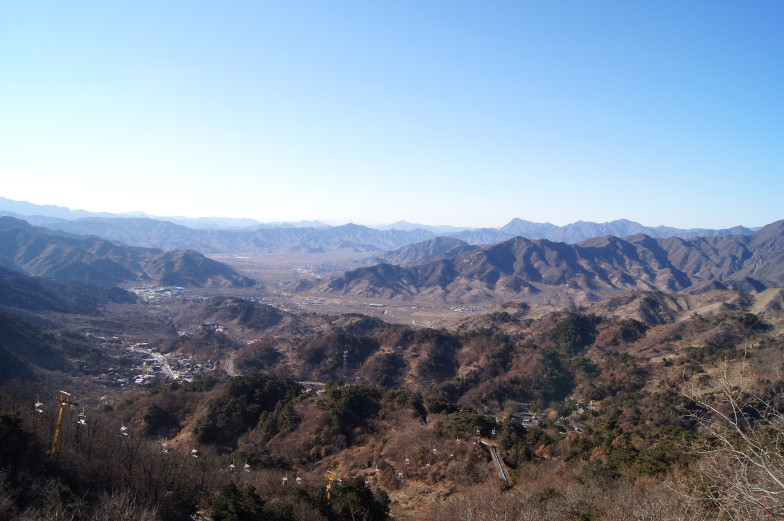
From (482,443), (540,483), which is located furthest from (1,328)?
(540,483)

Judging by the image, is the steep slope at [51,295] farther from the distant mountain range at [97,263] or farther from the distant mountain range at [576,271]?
the distant mountain range at [576,271]

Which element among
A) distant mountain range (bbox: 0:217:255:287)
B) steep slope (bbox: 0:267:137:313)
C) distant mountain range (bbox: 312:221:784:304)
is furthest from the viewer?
distant mountain range (bbox: 312:221:784:304)

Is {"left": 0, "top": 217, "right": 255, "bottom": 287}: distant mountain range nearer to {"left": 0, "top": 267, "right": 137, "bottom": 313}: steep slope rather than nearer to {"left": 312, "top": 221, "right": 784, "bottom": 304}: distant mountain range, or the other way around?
{"left": 0, "top": 267, "right": 137, "bottom": 313}: steep slope

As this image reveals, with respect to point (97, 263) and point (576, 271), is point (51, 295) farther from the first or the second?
point (576, 271)

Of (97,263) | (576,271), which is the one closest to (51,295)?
(97,263)

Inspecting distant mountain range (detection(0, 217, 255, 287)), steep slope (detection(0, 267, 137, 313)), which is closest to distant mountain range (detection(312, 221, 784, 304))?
distant mountain range (detection(0, 217, 255, 287))

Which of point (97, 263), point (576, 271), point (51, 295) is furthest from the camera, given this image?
point (576, 271)

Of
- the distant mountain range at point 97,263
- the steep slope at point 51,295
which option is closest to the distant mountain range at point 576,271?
the distant mountain range at point 97,263
